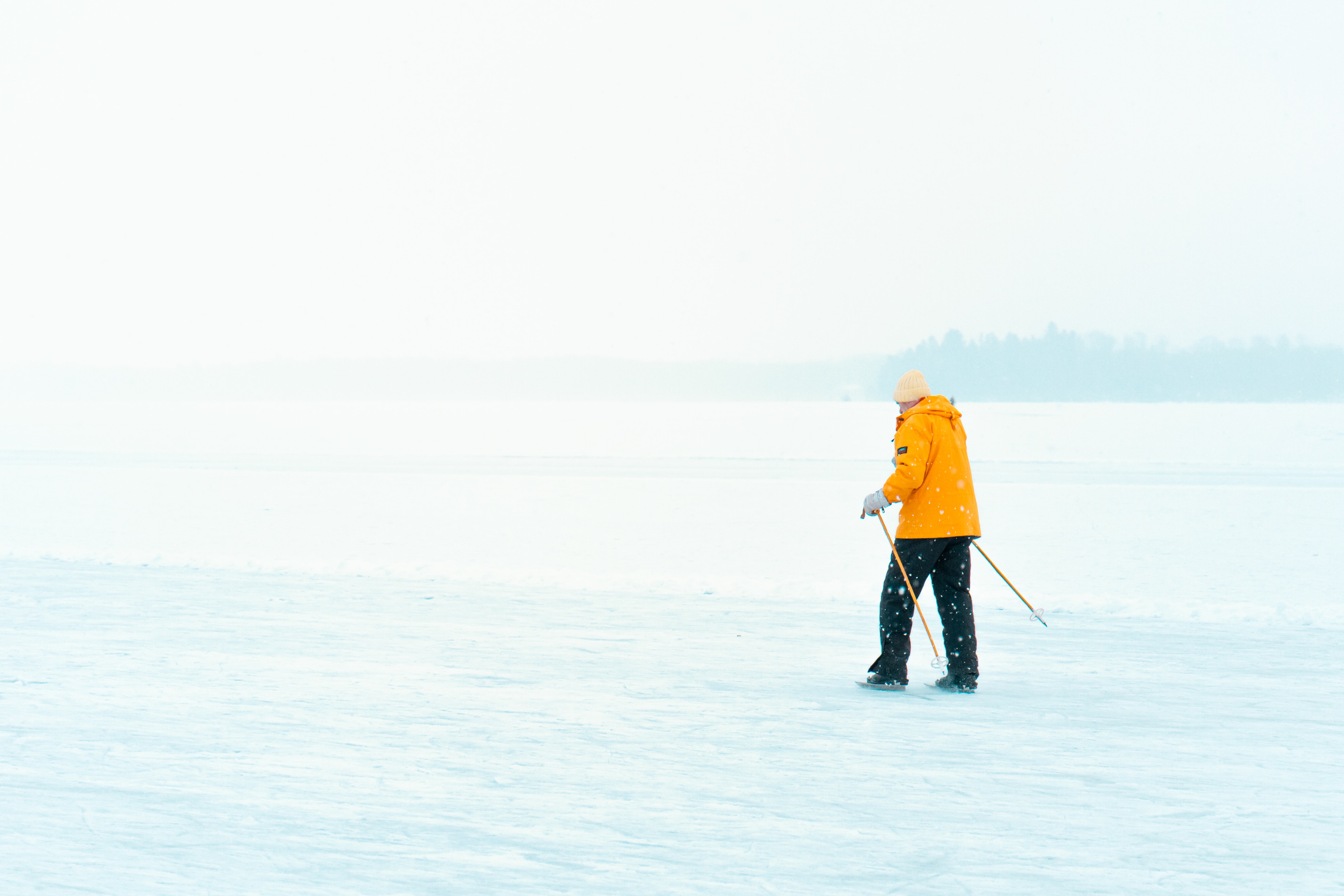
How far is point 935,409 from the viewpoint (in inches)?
187

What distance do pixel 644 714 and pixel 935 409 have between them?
1875 mm

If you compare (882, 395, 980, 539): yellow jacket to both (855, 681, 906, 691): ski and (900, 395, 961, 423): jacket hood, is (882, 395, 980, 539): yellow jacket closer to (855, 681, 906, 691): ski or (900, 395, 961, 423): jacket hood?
(900, 395, 961, 423): jacket hood

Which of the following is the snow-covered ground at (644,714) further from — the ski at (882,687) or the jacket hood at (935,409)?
the jacket hood at (935,409)

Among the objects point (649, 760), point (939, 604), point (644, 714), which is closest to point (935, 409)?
point (939, 604)

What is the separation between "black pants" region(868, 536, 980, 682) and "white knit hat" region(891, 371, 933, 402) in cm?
65

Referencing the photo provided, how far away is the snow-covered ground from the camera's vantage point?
2.97 meters

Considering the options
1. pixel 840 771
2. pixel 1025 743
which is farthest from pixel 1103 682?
pixel 840 771

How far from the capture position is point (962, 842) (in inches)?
121

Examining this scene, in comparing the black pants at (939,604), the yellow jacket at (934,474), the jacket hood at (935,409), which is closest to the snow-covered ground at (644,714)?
the black pants at (939,604)

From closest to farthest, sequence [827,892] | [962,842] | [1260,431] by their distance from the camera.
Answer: [827,892] < [962,842] < [1260,431]

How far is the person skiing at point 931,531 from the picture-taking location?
15.3ft

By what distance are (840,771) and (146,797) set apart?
2.32 meters

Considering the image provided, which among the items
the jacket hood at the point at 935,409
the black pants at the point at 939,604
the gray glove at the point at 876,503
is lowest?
the black pants at the point at 939,604

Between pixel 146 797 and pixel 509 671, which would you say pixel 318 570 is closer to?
pixel 509 671
